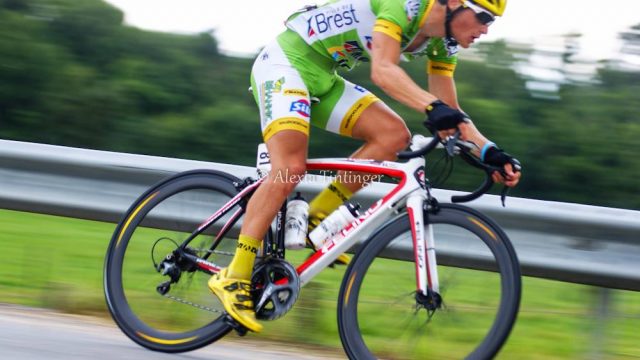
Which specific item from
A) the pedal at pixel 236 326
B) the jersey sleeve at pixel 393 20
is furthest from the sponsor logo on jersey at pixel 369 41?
the pedal at pixel 236 326

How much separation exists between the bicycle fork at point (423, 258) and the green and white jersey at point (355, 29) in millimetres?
751

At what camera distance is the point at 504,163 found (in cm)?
439

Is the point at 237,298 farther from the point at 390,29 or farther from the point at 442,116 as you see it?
the point at 390,29

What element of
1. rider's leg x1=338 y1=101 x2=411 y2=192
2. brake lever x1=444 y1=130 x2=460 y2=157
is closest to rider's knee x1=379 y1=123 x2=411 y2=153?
rider's leg x1=338 y1=101 x2=411 y2=192

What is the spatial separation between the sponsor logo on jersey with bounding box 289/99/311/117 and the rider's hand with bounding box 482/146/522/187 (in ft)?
2.83

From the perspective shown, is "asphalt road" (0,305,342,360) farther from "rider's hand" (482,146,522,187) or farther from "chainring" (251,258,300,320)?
"rider's hand" (482,146,522,187)

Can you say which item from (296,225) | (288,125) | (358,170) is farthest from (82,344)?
(358,170)

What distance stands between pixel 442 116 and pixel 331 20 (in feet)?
2.56

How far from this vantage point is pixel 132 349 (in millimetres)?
4992

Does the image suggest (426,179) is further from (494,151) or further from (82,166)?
(82,166)

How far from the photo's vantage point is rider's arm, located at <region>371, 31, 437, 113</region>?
441 cm

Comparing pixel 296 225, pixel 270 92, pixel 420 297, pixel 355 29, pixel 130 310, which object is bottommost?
pixel 130 310

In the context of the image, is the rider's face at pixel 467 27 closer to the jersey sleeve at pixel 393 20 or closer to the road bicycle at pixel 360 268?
the jersey sleeve at pixel 393 20

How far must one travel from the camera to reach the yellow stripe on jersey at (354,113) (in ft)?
16.1
